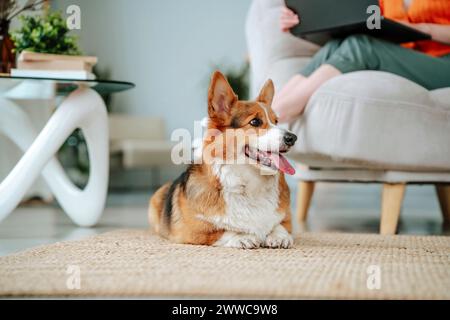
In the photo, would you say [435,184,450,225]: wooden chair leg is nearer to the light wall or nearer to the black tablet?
the black tablet

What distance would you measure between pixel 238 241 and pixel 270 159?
269 millimetres

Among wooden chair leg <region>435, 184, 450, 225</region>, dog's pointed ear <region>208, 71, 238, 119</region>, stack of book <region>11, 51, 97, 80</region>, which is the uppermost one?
stack of book <region>11, 51, 97, 80</region>

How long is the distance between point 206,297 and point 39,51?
1.72 m

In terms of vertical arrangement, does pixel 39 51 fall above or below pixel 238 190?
above

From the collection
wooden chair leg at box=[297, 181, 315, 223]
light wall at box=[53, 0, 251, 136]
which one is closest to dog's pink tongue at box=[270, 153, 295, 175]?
wooden chair leg at box=[297, 181, 315, 223]

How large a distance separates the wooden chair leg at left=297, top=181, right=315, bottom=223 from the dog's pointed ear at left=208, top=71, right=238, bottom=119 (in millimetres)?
1234

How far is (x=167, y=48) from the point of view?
615cm

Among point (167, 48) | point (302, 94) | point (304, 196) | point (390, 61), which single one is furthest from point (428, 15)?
point (167, 48)

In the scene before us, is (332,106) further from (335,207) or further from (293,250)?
(335,207)

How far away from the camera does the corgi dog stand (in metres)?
1.58

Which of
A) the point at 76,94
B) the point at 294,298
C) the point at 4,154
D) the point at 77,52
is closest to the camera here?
the point at 294,298

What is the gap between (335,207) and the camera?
3.93 m

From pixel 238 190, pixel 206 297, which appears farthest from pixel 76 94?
pixel 206 297

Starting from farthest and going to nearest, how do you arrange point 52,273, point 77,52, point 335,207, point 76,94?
point 335,207 → point 77,52 → point 76,94 → point 52,273
